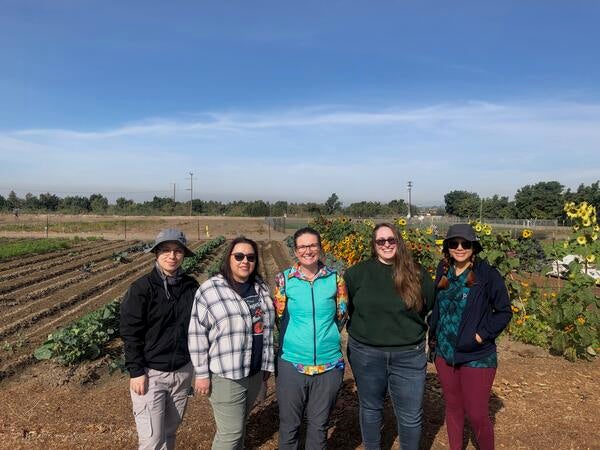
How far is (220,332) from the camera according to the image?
2676 mm

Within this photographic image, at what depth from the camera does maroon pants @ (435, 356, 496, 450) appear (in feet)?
9.73

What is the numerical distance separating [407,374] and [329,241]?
939cm

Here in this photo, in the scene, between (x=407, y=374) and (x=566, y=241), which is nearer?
(x=407, y=374)

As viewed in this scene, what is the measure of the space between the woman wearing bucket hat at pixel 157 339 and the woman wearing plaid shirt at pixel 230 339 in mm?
153

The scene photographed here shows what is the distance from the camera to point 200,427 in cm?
395

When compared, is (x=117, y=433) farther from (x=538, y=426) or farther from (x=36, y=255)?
(x=36, y=255)

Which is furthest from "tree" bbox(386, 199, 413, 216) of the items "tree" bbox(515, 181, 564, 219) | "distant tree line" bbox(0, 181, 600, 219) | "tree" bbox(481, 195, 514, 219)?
"tree" bbox(515, 181, 564, 219)

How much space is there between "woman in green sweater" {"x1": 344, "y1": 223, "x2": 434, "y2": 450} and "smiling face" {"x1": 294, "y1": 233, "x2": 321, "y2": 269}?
0.30 metres

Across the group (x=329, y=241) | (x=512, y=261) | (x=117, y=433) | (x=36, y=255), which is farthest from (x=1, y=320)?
(x=36, y=255)

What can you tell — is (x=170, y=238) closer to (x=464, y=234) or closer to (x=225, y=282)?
(x=225, y=282)

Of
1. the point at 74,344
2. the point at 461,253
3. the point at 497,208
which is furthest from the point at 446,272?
the point at 497,208

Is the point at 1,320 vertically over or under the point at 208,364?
under

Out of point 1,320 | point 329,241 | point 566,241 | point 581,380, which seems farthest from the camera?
point 329,241

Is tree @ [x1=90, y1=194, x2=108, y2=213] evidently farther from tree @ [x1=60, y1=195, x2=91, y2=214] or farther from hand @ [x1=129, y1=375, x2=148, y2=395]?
hand @ [x1=129, y1=375, x2=148, y2=395]
